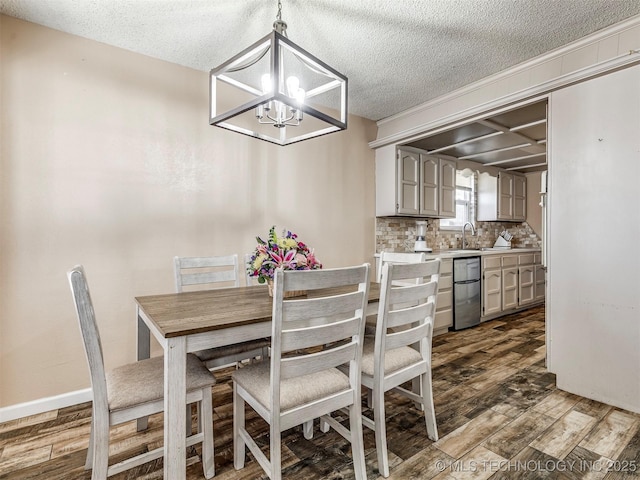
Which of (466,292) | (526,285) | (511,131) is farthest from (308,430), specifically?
(526,285)

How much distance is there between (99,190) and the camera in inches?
92.7

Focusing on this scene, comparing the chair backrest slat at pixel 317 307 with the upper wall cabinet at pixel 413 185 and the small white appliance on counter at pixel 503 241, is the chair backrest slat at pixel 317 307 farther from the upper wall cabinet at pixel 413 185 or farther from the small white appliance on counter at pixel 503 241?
the small white appliance on counter at pixel 503 241

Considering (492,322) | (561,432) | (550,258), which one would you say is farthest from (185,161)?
(492,322)

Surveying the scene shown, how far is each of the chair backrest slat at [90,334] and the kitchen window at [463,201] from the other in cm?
459

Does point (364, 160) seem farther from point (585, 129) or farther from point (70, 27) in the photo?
point (70, 27)

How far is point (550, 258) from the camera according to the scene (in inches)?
96.9

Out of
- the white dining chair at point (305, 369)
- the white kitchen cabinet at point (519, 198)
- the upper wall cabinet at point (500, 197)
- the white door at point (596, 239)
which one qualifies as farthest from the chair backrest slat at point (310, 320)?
the white kitchen cabinet at point (519, 198)

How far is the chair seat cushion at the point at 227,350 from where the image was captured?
1902 millimetres

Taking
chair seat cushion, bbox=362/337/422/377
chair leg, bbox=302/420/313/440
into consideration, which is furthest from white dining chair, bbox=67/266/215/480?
chair seat cushion, bbox=362/337/422/377

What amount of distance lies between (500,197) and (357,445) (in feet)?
15.4

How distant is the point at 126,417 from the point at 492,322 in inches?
163

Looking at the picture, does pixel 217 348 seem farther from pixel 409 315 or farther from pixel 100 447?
pixel 409 315

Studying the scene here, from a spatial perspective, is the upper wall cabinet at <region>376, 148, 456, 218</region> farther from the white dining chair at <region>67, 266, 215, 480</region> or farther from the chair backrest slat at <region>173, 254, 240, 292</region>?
the white dining chair at <region>67, 266, 215, 480</region>

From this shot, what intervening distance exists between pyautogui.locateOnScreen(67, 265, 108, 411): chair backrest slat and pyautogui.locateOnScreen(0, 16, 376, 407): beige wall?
1.21 m
